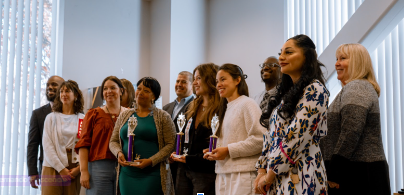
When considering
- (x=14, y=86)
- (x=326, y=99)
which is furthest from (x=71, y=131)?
(x=326, y=99)

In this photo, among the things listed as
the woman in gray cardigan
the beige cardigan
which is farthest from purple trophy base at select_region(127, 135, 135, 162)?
the woman in gray cardigan

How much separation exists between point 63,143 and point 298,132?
2569 millimetres

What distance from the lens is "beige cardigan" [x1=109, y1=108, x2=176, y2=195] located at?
3004 mm

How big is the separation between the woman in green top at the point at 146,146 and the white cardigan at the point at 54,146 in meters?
0.77

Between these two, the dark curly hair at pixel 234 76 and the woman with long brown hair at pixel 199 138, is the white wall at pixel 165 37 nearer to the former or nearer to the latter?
the woman with long brown hair at pixel 199 138

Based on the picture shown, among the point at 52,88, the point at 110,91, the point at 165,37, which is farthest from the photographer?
the point at 165,37

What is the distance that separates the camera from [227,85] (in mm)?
2684

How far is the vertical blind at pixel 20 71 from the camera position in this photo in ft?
15.6

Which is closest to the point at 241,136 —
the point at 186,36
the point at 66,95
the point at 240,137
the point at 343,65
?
the point at 240,137

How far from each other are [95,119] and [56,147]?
587 millimetres

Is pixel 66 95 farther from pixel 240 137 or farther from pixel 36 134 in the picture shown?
pixel 240 137

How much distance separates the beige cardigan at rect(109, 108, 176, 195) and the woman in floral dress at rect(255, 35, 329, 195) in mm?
1120

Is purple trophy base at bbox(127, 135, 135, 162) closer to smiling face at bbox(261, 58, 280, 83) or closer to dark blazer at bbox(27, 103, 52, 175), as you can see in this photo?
smiling face at bbox(261, 58, 280, 83)

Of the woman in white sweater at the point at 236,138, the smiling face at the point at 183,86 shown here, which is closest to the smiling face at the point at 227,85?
the woman in white sweater at the point at 236,138
